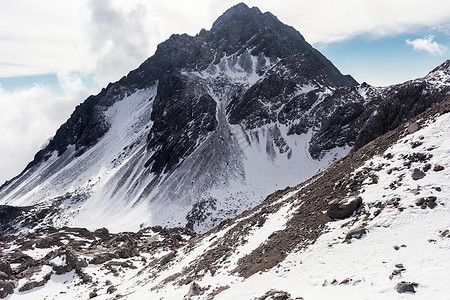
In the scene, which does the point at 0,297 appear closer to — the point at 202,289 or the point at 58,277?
the point at 58,277

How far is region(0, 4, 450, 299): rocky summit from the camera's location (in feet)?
45.1

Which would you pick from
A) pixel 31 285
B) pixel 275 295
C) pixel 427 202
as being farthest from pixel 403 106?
pixel 31 285

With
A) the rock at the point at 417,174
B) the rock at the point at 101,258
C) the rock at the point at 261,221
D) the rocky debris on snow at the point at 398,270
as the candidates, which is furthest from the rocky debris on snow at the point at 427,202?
the rock at the point at 101,258

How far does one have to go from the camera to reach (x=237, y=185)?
84500 mm

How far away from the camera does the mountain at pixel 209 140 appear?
262 feet

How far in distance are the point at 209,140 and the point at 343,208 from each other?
8175cm

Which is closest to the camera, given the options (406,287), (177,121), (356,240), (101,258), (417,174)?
(406,287)

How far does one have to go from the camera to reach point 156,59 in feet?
554

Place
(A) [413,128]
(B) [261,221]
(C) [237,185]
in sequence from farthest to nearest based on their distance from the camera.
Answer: (C) [237,185] < (B) [261,221] < (A) [413,128]

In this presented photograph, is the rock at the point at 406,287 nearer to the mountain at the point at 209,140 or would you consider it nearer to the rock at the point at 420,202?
the rock at the point at 420,202

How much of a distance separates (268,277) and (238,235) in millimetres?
10075

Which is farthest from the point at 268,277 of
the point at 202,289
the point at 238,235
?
the point at 238,235

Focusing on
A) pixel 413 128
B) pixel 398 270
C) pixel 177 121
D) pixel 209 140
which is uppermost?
pixel 177 121

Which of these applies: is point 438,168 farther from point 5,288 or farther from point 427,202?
point 5,288
